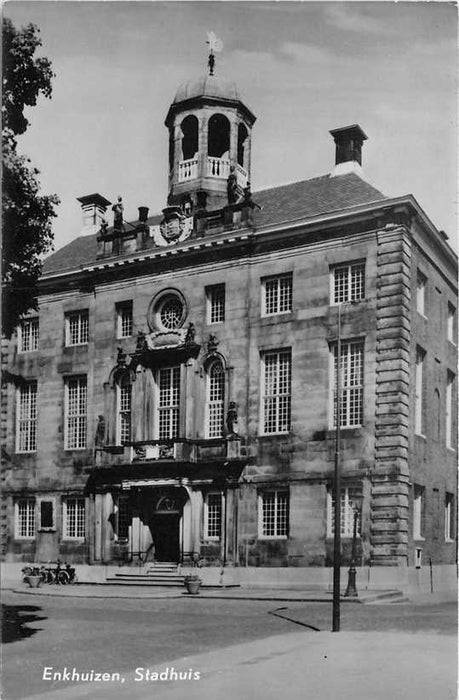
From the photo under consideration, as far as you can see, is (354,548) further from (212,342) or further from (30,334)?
(30,334)

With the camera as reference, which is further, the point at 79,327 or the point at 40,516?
the point at 79,327

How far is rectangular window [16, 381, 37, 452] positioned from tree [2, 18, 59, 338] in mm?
15070

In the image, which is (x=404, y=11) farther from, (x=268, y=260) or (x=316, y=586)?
(x=316, y=586)

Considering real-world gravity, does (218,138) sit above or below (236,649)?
above

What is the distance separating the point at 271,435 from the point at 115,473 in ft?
21.3

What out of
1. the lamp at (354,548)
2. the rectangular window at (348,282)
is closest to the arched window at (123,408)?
the rectangular window at (348,282)

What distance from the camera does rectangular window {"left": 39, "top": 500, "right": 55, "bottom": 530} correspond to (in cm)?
3675

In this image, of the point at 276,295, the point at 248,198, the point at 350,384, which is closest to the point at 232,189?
the point at 248,198

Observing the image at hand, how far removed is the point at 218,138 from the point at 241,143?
1166 millimetres

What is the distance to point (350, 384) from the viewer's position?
32.7 m

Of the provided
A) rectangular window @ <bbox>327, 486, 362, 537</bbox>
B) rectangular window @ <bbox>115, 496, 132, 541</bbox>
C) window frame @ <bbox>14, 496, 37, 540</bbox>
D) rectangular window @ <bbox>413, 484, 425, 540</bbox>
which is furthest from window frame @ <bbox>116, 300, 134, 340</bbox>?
rectangular window @ <bbox>413, 484, 425, 540</bbox>

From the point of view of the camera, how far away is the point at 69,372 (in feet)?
120

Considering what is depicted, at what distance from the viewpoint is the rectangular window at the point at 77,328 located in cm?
3678

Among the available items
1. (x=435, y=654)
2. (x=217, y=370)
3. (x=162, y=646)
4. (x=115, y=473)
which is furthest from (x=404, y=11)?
(x=115, y=473)
